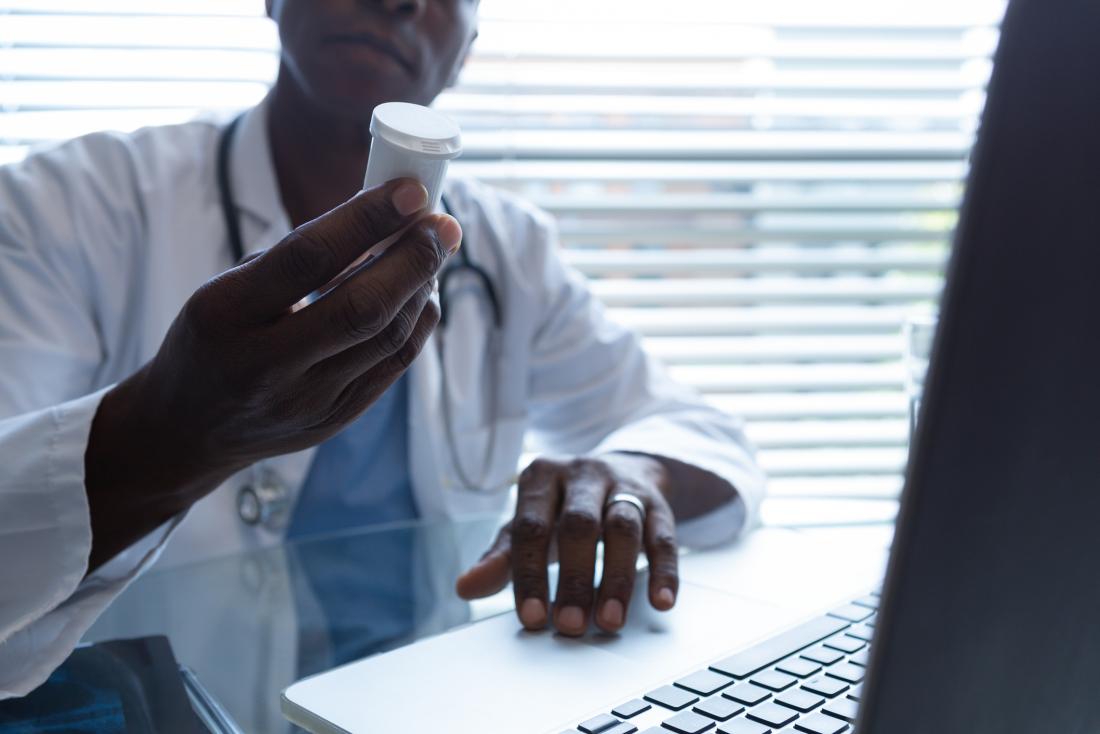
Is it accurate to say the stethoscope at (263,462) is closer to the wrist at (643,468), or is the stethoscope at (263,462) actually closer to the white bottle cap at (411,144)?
the wrist at (643,468)

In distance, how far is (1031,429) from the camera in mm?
248

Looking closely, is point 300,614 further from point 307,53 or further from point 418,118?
point 307,53

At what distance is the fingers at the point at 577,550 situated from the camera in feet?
1.87

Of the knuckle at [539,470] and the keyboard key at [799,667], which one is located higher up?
the keyboard key at [799,667]

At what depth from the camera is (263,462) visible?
3.02ft

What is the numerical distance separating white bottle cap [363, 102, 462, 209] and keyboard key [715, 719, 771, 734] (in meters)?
0.28

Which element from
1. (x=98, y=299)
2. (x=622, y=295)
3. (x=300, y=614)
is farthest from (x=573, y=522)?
(x=622, y=295)

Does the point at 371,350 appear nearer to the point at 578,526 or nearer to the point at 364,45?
the point at 578,526

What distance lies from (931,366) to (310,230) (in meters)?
0.30

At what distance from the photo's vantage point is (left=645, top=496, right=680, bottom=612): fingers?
1.99ft

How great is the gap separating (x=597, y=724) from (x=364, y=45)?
0.70 m

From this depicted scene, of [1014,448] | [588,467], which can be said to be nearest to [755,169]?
[588,467]

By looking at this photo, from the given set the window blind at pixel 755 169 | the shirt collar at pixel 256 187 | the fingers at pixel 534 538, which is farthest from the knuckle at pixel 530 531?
the window blind at pixel 755 169

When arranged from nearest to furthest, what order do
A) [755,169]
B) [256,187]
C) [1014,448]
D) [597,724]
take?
[1014,448] → [597,724] → [256,187] → [755,169]
